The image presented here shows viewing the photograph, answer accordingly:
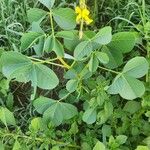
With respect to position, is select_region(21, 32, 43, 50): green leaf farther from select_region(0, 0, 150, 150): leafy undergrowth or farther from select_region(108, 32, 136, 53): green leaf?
select_region(108, 32, 136, 53): green leaf

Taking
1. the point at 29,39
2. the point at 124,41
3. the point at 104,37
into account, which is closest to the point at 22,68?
the point at 29,39

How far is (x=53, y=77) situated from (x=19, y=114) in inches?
26.3

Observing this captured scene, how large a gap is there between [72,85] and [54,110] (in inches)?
5.8

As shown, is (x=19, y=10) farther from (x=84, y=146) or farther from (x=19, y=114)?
(x=84, y=146)

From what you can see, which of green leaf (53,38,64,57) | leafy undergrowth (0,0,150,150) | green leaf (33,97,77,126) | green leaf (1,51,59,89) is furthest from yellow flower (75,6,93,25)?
green leaf (33,97,77,126)

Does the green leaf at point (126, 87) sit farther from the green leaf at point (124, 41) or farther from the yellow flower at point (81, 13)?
the yellow flower at point (81, 13)

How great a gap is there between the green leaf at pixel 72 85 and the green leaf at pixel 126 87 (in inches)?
6.5

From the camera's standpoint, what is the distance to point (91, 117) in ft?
6.08

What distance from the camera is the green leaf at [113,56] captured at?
5.88 ft

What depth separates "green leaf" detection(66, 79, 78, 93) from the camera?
179 cm

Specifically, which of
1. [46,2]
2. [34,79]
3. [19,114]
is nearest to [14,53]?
[34,79]

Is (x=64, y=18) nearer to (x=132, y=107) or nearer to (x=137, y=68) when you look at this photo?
(x=137, y=68)

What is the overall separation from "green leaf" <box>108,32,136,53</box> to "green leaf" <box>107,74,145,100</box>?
0.40ft

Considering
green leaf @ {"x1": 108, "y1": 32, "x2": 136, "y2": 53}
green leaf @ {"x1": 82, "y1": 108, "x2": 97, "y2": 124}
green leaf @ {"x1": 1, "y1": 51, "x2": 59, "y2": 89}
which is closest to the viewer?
green leaf @ {"x1": 1, "y1": 51, "x2": 59, "y2": 89}
